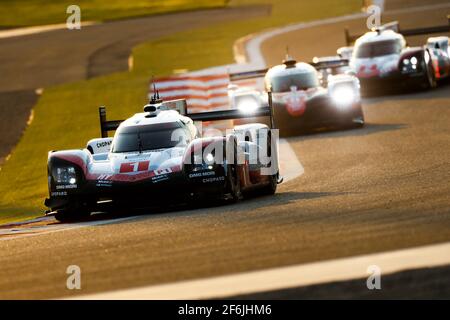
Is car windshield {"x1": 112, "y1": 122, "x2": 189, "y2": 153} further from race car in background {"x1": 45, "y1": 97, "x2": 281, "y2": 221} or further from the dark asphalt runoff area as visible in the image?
the dark asphalt runoff area

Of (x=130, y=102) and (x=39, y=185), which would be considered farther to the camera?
(x=130, y=102)

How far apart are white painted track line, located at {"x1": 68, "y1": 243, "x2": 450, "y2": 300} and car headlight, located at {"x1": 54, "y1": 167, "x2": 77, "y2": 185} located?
21.6 ft

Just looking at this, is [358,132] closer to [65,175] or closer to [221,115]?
[221,115]

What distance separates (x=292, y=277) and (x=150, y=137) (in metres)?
7.88

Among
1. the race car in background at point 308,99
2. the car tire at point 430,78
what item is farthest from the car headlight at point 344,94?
the car tire at point 430,78

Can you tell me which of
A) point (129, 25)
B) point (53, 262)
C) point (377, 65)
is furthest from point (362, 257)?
point (129, 25)

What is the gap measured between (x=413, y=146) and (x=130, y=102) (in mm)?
13297

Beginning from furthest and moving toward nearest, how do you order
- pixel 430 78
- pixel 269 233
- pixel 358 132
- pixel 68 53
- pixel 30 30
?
pixel 30 30
pixel 68 53
pixel 430 78
pixel 358 132
pixel 269 233

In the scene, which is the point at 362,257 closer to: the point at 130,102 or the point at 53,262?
the point at 53,262

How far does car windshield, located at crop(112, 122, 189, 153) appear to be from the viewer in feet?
52.8

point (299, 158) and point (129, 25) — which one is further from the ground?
point (129, 25)

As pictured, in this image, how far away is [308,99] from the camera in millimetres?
24719

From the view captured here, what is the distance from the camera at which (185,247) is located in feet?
35.0

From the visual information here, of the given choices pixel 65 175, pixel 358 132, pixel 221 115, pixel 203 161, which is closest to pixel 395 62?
pixel 358 132
